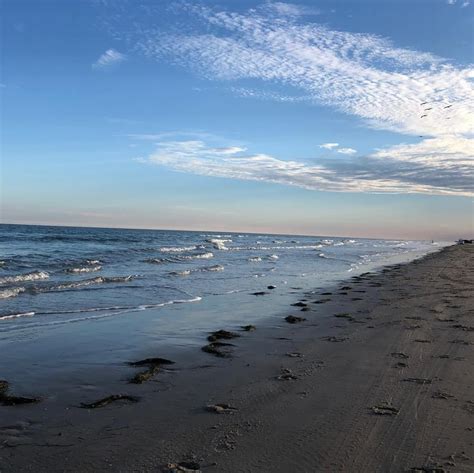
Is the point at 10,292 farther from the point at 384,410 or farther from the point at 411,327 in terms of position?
the point at 384,410

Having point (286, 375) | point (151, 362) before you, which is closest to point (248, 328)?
point (151, 362)

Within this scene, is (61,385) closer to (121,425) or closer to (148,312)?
(121,425)

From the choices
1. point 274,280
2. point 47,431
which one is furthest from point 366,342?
point 274,280

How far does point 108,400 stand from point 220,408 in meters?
1.37

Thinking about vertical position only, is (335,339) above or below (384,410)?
below

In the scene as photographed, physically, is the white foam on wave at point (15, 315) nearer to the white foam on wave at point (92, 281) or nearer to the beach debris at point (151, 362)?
the white foam on wave at point (92, 281)

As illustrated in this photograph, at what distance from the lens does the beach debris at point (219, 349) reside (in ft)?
27.4

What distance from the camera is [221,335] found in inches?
391

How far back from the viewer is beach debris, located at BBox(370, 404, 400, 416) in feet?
17.6

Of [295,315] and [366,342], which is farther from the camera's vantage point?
[295,315]

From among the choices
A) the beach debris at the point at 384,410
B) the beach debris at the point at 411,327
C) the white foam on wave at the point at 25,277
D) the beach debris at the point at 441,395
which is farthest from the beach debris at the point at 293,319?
the white foam on wave at the point at 25,277

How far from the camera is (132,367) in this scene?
7.45 metres

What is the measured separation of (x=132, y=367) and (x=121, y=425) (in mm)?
2416

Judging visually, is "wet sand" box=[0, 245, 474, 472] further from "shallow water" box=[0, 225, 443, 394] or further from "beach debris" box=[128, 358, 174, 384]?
"shallow water" box=[0, 225, 443, 394]
